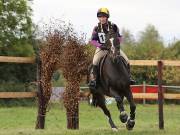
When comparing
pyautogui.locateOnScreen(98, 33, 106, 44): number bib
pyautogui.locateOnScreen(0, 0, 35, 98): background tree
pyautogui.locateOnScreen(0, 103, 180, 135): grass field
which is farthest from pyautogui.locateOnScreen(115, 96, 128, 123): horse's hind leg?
pyautogui.locateOnScreen(0, 0, 35, 98): background tree

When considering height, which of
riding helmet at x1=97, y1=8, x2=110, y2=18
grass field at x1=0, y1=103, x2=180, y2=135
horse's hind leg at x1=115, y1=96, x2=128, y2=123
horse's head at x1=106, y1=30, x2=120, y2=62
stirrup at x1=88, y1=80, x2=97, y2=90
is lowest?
grass field at x1=0, y1=103, x2=180, y2=135

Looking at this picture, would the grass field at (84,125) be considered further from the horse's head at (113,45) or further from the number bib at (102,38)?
the number bib at (102,38)

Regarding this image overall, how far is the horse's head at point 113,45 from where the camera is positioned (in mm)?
11969

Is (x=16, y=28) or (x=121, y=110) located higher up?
(x=16, y=28)

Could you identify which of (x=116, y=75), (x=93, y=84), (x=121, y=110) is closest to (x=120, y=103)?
(x=121, y=110)

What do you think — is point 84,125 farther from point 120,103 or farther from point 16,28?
point 16,28

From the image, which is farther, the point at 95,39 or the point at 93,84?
the point at 95,39

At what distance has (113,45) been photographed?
12094 millimetres

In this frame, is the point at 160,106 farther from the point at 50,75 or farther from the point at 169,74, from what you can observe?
the point at 169,74

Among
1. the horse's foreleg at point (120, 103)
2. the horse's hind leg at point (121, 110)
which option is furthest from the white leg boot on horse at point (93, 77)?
the horse's hind leg at point (121, 110)

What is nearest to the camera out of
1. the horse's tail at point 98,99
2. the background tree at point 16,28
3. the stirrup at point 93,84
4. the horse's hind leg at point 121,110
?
the horse's hind leg at point 121,110

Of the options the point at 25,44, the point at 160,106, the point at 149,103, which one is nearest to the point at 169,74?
the point at 149,103

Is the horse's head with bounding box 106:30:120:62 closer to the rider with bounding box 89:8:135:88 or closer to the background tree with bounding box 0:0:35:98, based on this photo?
the rider with bounding box 89:8:135:88

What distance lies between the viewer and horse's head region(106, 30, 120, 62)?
1197 cm
